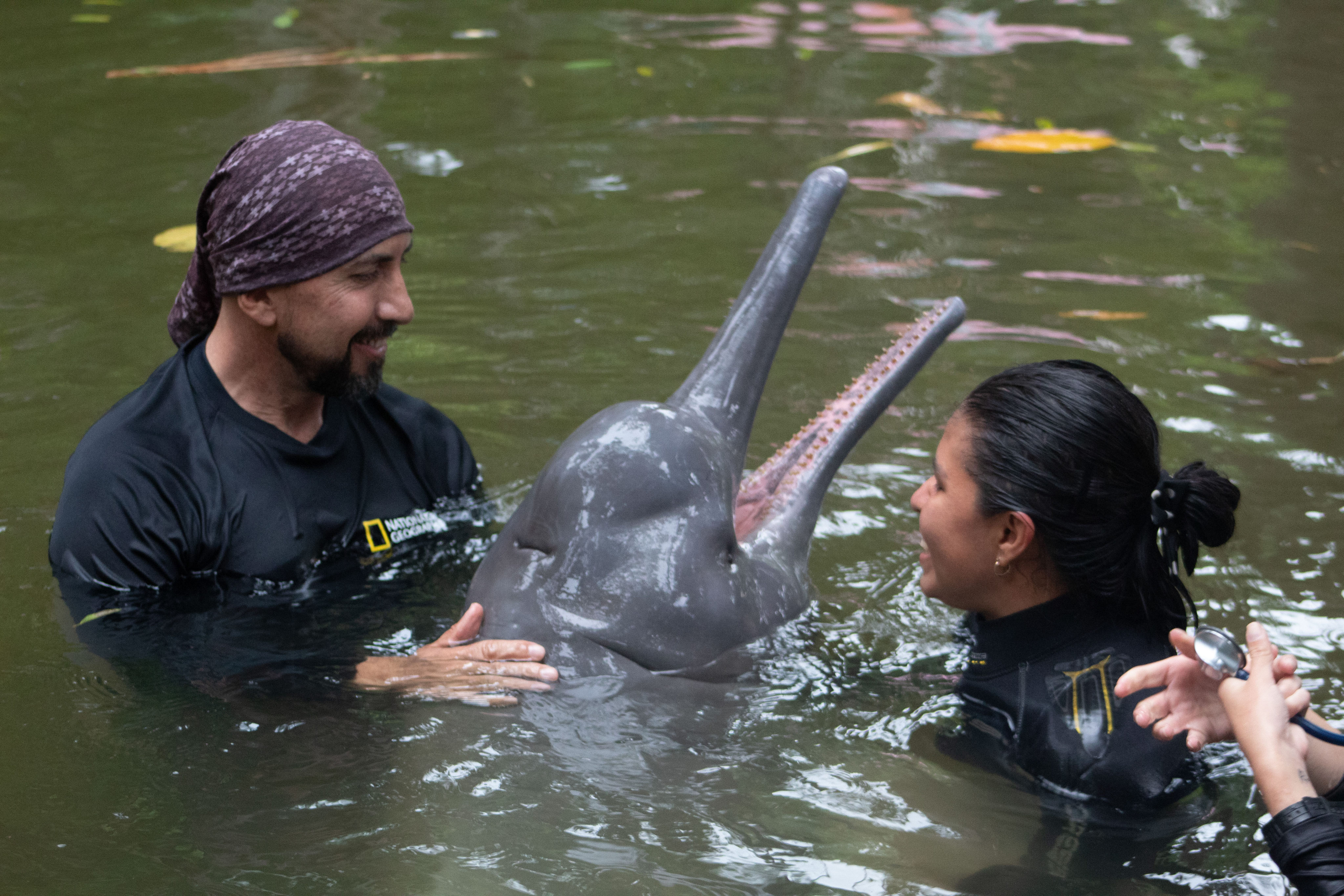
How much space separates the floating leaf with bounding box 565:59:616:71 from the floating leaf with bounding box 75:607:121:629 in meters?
6.50

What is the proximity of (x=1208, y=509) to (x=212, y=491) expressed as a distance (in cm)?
250

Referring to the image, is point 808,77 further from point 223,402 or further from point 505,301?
point 223,402

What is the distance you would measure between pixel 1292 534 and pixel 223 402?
3.35m

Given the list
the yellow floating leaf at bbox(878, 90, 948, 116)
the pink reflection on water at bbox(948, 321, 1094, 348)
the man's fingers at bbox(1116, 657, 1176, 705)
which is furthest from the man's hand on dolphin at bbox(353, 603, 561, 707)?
the yellow floating leaf at bbox(878, 90, 948, 116)

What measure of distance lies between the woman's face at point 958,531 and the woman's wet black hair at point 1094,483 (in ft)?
0.12

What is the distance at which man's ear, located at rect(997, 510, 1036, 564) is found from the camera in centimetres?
302

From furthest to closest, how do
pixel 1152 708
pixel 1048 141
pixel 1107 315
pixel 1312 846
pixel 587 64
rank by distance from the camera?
pixel 587 64
pixel 1048 141
pixel 1107 315
pixel 1152 708
pixel 1312 846

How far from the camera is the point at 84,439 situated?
3.59 m

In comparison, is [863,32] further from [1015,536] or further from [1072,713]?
[1072,713]

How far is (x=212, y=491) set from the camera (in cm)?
362

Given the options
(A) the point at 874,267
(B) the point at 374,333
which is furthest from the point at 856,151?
(B) the point at 374,333

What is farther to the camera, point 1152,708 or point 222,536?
point 222,536

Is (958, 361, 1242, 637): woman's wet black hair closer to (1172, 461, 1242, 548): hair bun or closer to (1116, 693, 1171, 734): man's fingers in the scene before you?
(1172, 461, 1242, 548): hair bun

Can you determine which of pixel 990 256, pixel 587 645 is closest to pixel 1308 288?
pixel 990 256
